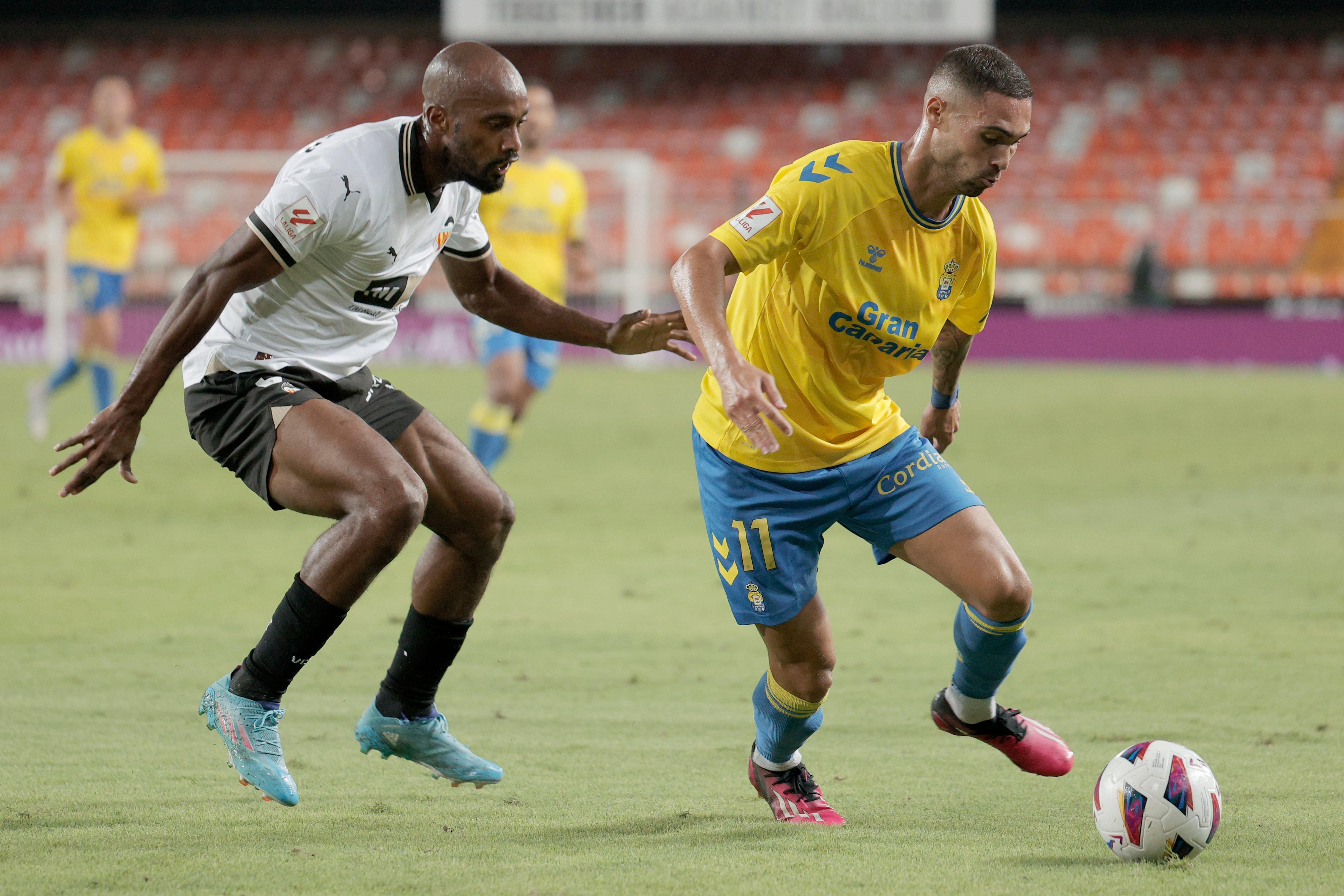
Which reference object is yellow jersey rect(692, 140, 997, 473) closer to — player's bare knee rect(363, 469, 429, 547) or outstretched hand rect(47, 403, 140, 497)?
player's bare knee rect(363, 469, 429, 547)

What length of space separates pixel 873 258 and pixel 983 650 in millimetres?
1073

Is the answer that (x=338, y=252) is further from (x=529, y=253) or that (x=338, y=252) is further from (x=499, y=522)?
(x=529, y=253)

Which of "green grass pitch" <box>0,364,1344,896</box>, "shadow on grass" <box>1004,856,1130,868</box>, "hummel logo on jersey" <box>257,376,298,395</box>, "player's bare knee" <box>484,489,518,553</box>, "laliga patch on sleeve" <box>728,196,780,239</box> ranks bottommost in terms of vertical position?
"green grass pitch" <box>0,364,1344,896</box>

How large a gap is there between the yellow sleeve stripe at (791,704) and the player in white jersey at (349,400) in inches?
32.7

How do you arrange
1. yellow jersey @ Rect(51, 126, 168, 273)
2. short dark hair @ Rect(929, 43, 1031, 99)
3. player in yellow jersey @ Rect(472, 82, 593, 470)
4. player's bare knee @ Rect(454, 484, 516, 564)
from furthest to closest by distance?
yellow jersey @ Rect(51, 126, 168, 273) < player in yellow jersey @ Rect(472, 82, 593, 470) < player's bare knee @ Rect(454, 484, 516, 564) < short dark hair @ Rect(929, 43, 1031, 99)

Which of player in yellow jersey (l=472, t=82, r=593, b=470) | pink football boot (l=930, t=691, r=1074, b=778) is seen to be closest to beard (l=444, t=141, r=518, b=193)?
pink football boot (l=930, t=691, r=1074, b=778)

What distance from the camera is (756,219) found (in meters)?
3.75

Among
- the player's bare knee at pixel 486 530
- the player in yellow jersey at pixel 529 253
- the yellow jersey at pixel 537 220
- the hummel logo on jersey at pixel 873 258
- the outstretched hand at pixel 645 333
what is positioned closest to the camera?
the hummel logo on jersey at pixel 873 258

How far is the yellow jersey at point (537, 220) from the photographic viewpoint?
400 inches

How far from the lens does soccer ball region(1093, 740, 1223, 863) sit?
11.3 feet

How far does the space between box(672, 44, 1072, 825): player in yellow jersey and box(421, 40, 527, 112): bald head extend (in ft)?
2.28

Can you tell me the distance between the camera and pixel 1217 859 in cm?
348

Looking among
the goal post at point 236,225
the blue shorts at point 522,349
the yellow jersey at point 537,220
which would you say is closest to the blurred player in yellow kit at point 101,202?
the yellow jersey at point 537,220

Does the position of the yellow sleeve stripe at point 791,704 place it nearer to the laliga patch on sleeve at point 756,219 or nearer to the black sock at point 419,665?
the black sock at point 419,665
